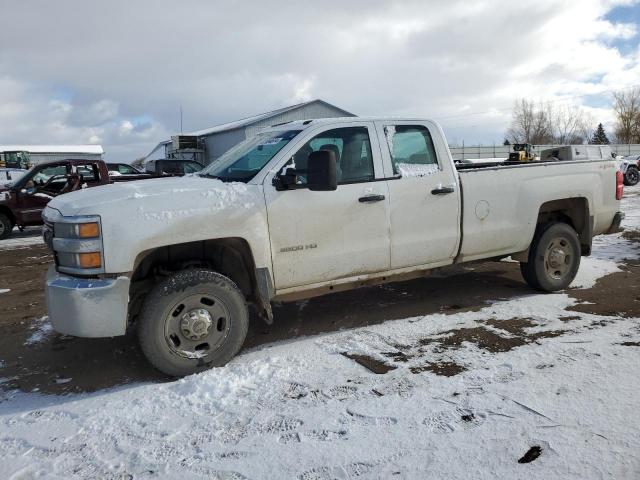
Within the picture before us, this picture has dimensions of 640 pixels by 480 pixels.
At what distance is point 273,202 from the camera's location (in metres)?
4.04

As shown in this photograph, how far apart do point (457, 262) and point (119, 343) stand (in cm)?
333

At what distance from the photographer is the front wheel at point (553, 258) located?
18.2ft

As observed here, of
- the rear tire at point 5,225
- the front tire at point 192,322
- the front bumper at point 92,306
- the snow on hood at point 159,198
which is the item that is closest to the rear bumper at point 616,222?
the snow on hood at point 159,198

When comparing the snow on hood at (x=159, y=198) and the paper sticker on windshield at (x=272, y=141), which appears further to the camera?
the paper sticker on windshield at (x=272, y=141)

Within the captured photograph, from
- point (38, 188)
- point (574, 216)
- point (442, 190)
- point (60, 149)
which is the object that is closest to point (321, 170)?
point (442, 190)

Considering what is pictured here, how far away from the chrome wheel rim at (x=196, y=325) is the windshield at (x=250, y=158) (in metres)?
1.07

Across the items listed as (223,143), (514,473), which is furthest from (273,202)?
(223,143)

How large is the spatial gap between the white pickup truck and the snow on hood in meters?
0.01

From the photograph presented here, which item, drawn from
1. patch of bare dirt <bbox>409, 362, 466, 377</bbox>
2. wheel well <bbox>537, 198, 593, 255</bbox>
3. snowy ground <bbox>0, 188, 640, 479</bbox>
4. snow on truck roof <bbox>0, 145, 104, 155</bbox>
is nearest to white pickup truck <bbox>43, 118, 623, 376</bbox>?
wheel well <bbox>537, 198, 593, 255</bbox>

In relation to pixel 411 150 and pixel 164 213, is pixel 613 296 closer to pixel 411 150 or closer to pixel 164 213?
pixel 411 150

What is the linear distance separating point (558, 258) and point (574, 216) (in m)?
0.62

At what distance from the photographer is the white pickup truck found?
3.56 m

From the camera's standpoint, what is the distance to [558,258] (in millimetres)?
5676

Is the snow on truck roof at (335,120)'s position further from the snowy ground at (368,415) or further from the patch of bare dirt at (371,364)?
the patch of bare dirt at (371,364)
